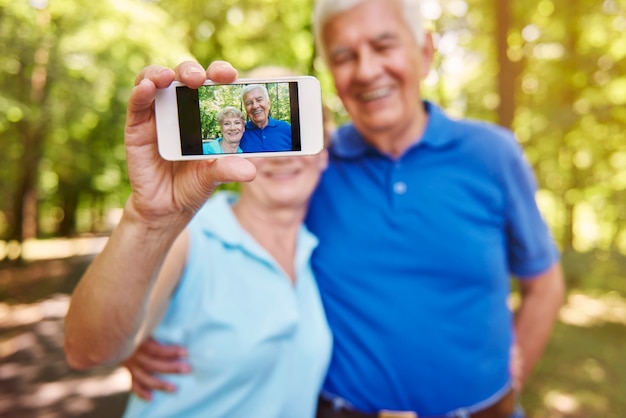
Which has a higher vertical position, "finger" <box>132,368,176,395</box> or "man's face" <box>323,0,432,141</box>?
"man's face" <box>323,0,432,141</box>

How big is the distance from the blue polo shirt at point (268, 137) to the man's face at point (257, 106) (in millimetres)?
14

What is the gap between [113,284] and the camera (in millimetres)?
1423

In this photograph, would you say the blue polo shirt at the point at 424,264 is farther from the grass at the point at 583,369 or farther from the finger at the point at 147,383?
the grass at the point at 583,369

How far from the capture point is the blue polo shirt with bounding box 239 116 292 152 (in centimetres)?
125

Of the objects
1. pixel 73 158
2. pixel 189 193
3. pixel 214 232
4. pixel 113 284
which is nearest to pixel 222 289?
pixel 214 232

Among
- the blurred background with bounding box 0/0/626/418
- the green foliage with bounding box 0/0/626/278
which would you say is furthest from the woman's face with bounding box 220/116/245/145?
the green foliage with bounding box 0/0/626/278

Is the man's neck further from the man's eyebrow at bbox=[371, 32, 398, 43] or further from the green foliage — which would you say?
the green foliage

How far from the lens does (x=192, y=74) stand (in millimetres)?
1167

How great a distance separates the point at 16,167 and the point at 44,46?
4.11 m

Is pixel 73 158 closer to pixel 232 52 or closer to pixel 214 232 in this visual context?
pixel 232 52

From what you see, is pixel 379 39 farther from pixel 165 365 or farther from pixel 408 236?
pixel 165 365

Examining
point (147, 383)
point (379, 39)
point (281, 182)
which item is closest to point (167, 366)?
point (147, 383)

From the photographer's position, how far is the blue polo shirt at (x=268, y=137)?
4.10 feet

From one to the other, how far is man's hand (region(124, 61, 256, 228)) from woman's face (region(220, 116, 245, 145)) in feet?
0.23
